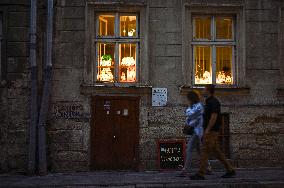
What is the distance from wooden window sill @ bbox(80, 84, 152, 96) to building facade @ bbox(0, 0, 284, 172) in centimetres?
3

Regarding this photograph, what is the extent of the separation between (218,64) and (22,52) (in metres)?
5.17

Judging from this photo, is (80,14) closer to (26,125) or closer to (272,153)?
(26,125)

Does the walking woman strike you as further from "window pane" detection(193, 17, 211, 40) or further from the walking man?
"window pane" detection(193, 17, 211, 40)

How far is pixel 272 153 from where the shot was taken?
37.4 feet

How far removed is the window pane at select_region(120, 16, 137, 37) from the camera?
1171 cm

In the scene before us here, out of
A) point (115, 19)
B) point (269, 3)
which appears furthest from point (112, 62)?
point (269, 3)

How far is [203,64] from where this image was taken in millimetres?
11789

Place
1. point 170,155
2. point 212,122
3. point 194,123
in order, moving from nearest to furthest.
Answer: point 212,122 → point 194,123 → point 170,155

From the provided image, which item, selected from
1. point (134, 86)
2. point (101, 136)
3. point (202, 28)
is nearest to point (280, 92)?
point (202, 28)

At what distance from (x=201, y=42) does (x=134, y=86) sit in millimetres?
2172

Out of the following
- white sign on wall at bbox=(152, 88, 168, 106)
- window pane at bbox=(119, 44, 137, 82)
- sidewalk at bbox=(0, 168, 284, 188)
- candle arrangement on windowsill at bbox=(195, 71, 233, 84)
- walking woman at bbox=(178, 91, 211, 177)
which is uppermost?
window pane at bbox=(119, 44, 137, 82)

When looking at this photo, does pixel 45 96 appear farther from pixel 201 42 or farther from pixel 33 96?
pixel 201 42

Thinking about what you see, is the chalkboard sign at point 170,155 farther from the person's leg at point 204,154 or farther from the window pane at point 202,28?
the window pane at point 202,28

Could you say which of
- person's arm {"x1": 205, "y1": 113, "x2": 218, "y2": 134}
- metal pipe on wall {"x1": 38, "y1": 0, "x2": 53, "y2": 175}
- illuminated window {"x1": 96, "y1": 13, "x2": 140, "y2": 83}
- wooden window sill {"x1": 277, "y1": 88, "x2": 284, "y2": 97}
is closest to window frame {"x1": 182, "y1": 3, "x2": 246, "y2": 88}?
wooden window sill {"x1": 277, "y1": 88, "x2": 284, "y2": 97}
